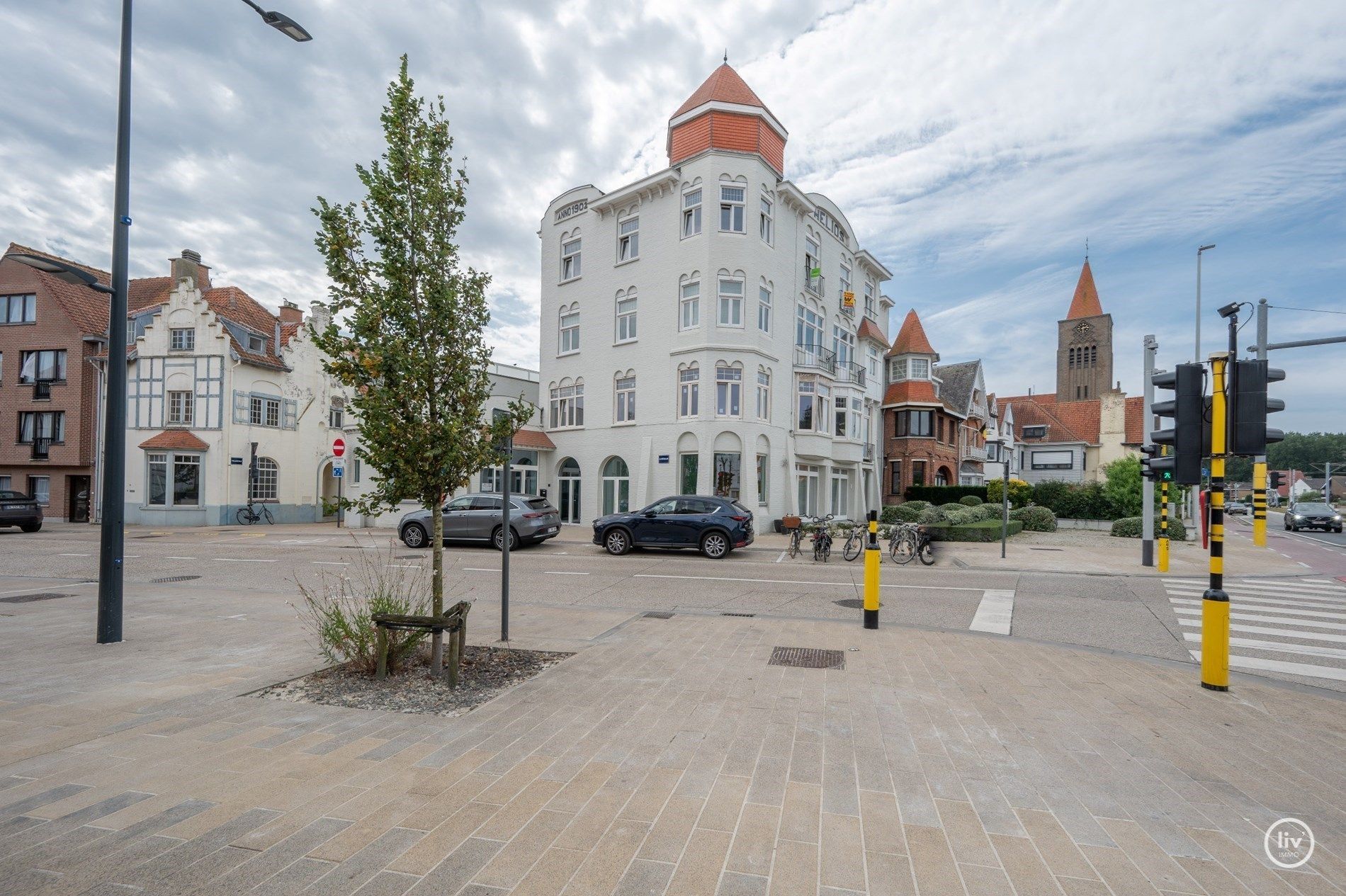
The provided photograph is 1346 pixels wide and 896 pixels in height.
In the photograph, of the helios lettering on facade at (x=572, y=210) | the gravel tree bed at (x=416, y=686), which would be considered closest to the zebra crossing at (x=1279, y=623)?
the gravel tree bed at (x=416, y=686)

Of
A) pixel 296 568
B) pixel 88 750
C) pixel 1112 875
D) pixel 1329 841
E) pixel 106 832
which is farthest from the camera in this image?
pixel 296 568

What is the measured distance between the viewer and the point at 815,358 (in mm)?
29844

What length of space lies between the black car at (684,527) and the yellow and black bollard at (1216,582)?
445 inches

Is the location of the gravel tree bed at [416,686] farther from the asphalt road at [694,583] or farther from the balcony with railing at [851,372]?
the balcony with railing at [851,372]

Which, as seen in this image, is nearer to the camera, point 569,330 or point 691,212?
point 691,212

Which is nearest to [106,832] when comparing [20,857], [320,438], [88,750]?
[20,857]

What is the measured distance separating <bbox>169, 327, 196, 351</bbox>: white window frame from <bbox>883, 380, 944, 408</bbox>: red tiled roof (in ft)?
117

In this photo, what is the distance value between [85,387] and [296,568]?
2578 cm

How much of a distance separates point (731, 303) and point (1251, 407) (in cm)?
2109

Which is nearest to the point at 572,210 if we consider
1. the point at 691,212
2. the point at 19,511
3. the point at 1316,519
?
the point at 691,212

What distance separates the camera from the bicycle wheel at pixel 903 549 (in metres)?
16.1

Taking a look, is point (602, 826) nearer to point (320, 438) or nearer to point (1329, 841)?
point (1329, 841)

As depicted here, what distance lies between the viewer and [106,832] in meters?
2.96

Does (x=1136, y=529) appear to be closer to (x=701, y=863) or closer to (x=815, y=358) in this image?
(x=815, y=358)
